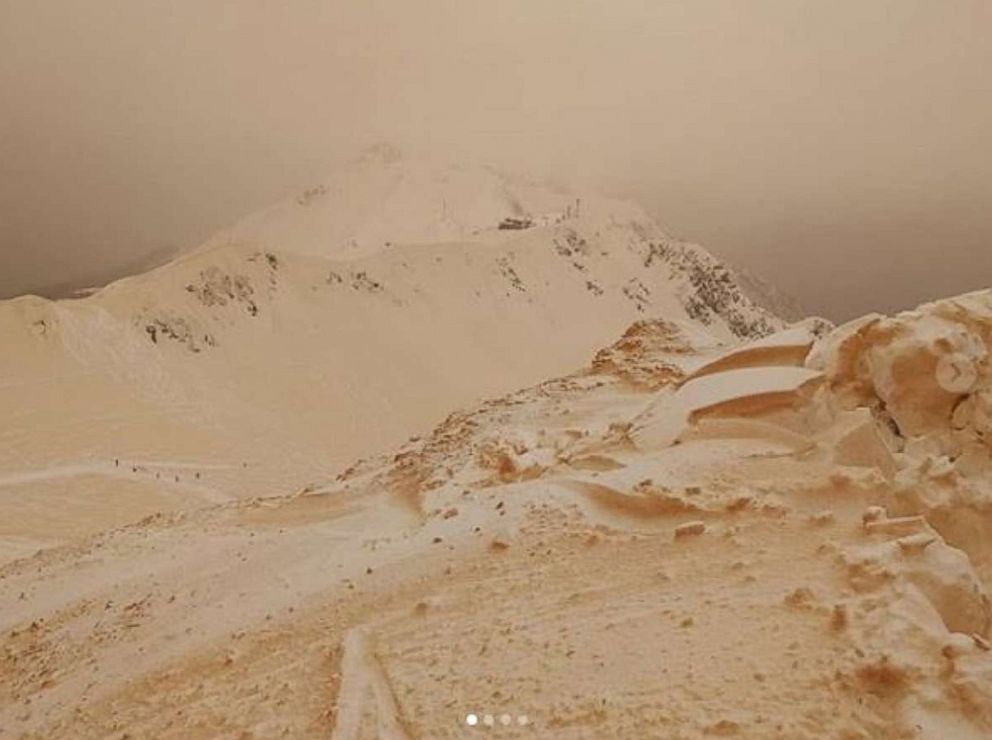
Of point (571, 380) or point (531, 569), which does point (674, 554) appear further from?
point (571, 380)

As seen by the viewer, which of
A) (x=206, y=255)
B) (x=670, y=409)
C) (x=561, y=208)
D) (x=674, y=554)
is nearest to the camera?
(x=674, y=554)

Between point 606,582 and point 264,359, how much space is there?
20227 millimetres

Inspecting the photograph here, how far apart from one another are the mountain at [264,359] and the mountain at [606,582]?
6.74m

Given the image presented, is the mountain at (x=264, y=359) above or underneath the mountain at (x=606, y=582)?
above

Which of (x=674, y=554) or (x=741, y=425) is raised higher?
(x=741, y=425)

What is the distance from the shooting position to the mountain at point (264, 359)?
15.9 meters

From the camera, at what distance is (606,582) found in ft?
15.5

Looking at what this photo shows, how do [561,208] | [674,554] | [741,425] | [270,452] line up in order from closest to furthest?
[674,554] < [741,425] < [270,452] < [561,208]

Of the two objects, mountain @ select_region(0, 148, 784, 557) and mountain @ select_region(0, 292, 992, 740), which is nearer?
mountain @ select_region(0, 292, 992, 740)

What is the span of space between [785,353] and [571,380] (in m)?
2.62

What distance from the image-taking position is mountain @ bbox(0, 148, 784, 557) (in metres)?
15.9

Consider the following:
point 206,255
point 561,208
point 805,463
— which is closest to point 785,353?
point 805,463

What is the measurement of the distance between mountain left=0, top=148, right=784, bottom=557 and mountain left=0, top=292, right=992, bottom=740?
6738mm

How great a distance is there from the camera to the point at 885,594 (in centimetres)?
405
